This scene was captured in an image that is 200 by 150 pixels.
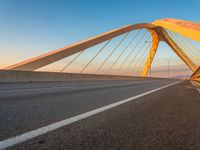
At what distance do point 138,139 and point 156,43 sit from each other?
53970 millimetres

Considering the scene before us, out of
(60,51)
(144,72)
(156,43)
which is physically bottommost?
→ (144,72)

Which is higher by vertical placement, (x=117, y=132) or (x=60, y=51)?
(x=60, y=51)

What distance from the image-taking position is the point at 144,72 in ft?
184

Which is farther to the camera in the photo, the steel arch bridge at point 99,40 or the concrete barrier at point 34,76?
the steel arch bridge at point 99,40

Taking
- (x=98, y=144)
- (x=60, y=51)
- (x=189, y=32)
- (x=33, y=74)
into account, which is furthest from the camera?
(x=60, y=51)

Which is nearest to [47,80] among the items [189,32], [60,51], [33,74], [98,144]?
[33,74]

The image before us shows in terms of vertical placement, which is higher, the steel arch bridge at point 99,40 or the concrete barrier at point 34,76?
the steel arch bridge at point 99,40

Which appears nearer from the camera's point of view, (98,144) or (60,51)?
(98,144)

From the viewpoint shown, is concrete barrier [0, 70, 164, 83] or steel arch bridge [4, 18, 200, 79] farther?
steel arch bridge [4, 18, 200, 79]

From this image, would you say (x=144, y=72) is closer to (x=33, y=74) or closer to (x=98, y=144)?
(x=33, y=74)

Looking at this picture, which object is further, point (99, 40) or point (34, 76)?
point (99, 40)

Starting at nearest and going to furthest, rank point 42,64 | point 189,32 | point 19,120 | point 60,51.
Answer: point 19,120, point 189,32, point 42,64, point 60,51

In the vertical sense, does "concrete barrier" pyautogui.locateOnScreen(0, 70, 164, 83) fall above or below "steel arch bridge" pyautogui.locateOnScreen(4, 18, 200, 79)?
below

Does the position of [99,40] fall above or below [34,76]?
above
